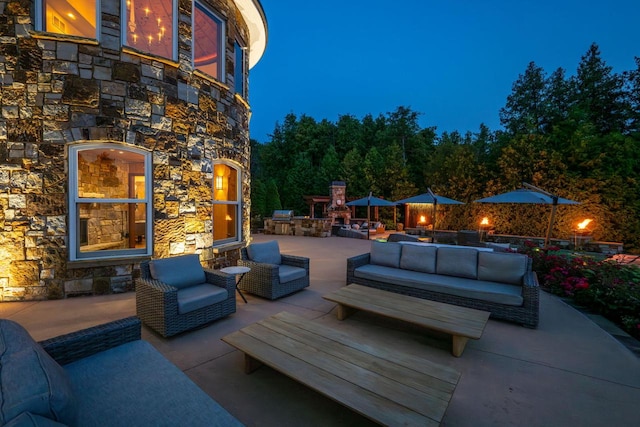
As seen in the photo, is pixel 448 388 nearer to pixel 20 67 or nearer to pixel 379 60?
pixel 20 67

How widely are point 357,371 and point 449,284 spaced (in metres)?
2.58

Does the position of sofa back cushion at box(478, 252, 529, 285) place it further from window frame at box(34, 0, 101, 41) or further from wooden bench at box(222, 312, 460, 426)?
window frame at box(34, 0, 101, 41)

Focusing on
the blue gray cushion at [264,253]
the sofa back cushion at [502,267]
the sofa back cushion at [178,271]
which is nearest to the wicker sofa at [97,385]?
the sofa back cushion at [178,271]

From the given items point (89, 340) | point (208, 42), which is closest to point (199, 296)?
point (89, 340)

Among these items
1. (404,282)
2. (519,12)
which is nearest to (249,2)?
(404,282)

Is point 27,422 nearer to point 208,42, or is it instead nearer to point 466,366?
point 466,366

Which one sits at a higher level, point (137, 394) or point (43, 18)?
point (43, 18)

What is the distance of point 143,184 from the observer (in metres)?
4.89

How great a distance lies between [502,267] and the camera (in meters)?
4.00

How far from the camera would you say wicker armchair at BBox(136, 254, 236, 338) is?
3117mm

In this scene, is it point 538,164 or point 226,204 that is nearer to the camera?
point 226,204

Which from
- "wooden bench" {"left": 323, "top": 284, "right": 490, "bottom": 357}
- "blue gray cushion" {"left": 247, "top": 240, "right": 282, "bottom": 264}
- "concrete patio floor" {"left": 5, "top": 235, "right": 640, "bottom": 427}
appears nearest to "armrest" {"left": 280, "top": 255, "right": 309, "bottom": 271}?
"blue gray cushion" {"left": 247, "top": 240, "right": 282, "bottom": 264}

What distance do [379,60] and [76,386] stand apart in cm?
12192

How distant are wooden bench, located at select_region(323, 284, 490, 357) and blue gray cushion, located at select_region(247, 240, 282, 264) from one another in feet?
5.10
